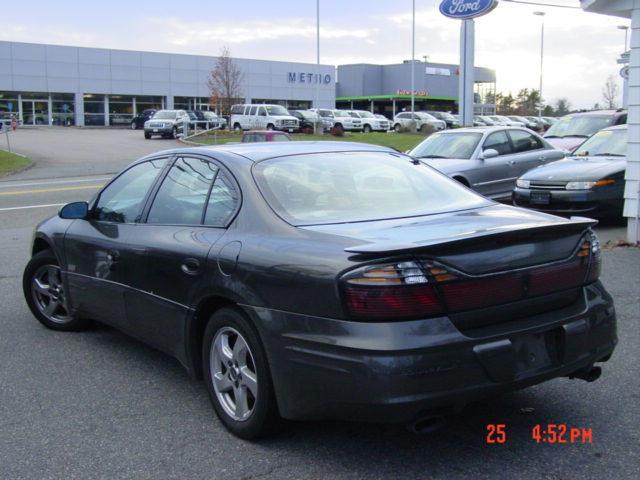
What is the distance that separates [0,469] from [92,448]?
0.44 meters

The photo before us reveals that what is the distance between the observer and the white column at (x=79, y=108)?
5956cm

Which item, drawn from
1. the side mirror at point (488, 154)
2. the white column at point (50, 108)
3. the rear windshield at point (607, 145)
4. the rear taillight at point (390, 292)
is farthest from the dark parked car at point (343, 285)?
the white column at point (50, 108)

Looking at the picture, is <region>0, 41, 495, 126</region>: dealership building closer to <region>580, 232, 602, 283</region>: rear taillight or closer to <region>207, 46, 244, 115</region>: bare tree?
<region>207, 46, 244, 115</region>: bare tree

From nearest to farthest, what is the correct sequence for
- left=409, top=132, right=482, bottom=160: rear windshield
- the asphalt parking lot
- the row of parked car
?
the asphalt parking lot → the row of parked car → left=409, top=132, right=482, bottom=160: rear windshield

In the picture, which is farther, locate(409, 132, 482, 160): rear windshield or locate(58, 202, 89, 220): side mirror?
locate(409, 132, 482, 160): rear windshield

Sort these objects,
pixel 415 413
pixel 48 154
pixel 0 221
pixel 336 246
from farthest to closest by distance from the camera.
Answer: pixel 48 154 < pixel 0 221 < pixel 336 246 < pixel 415 413

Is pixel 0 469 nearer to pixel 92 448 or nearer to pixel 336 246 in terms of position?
pixel 92 448

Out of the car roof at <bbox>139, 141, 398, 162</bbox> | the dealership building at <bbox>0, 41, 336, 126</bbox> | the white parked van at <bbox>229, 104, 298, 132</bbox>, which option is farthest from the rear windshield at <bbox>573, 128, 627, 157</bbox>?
the dealership building at <bbox>0, 41, 336, 126</bbox>

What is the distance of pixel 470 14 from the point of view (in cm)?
3503

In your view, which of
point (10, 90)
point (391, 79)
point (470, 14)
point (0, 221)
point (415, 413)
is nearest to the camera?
point (415, 413)

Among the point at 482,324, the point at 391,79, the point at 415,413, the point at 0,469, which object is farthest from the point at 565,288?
the point at 391,79

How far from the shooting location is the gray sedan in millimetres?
12570

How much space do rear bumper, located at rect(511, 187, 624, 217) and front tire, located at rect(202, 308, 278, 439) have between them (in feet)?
25.9

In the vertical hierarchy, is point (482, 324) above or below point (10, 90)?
below
